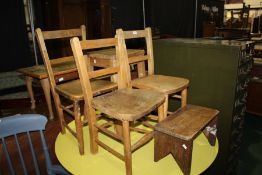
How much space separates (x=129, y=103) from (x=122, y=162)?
48 centimetres

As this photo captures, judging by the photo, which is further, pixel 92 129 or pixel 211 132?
pixel 211 132

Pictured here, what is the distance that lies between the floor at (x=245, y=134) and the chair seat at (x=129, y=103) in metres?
0.90

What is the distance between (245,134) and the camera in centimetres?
303

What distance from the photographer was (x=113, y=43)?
1.70 m

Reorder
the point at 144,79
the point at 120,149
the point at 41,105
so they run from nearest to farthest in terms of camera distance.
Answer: the point at 120,149 → the point at 144,79 → the point at 41,105

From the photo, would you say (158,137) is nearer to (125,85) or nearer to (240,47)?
(125,85)

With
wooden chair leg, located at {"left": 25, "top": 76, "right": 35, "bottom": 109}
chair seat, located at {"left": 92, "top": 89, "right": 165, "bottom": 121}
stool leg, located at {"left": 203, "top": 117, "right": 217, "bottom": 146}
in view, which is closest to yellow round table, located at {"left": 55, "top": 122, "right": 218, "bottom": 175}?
stool leg, located at {"left": 203, "top": 117, "right": 217, "bottom": 146}

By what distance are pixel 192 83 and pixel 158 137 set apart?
78 centimetres

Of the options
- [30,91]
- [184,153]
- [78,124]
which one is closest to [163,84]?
[184,153]

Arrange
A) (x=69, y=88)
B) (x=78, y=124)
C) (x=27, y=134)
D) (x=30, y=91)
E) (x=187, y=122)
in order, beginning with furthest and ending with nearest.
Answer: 1. (x=30, y=91)
2. (x=69, y=88)
3. (x=78, y=124)
4. (x=187, y=122)
5. (x=27, y=134)

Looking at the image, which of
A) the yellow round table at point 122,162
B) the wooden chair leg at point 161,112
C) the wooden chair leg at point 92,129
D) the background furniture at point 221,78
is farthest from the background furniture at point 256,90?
the wooden chair leg at point 92,129

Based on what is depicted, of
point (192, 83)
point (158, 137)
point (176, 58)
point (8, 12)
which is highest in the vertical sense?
point (8, 12)

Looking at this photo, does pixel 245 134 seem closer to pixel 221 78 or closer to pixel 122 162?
pixel 221 78

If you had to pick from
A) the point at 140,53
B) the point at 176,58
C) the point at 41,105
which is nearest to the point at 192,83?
the point at 176,58
